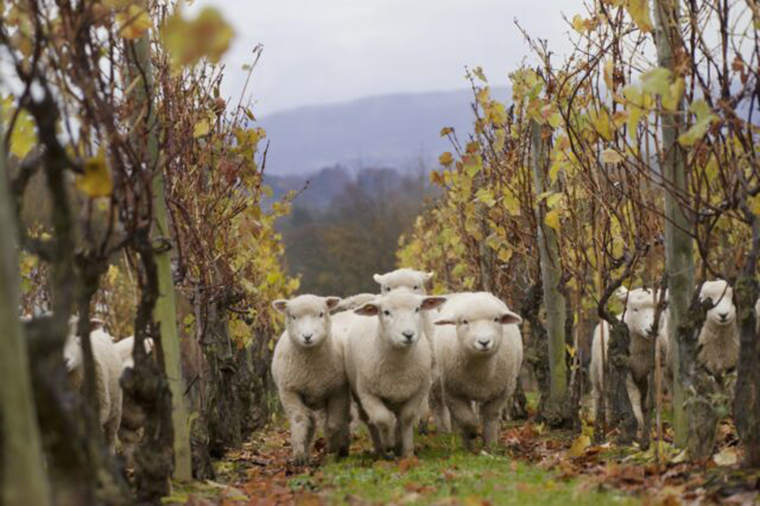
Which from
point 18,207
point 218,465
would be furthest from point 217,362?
point 18,207

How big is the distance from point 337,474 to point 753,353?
3890mm

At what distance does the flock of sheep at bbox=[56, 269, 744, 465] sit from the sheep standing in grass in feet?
0.04

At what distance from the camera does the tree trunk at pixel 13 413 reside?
3.66 m

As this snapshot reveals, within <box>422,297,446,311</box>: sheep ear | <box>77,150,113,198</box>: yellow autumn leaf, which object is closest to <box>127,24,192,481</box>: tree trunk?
<box>422,297,446,311</box>: sheep ear

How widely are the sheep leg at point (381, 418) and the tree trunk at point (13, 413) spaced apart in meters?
6.83

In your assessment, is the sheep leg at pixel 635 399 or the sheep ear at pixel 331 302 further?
the sheep leg at pixel 635 399

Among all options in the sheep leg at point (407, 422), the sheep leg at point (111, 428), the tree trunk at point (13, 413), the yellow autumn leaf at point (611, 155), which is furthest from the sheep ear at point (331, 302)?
the tree trunk at point (13, 413)

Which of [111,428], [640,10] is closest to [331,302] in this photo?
[111,428]

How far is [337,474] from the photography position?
9211mm

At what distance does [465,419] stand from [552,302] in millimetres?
3050

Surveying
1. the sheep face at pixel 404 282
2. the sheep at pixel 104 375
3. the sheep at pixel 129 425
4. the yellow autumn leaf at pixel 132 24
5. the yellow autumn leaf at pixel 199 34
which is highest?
the yellow autumn leaf at pixel 132 24

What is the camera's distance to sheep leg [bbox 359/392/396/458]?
1045 centimetres

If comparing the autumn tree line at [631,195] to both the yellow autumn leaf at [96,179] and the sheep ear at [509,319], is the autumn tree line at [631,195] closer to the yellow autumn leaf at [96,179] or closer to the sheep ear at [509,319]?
the sheep ear at [509,319]

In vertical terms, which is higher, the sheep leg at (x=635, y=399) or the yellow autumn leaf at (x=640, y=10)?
the yellow autumn leaf at (x=640, y=10)
